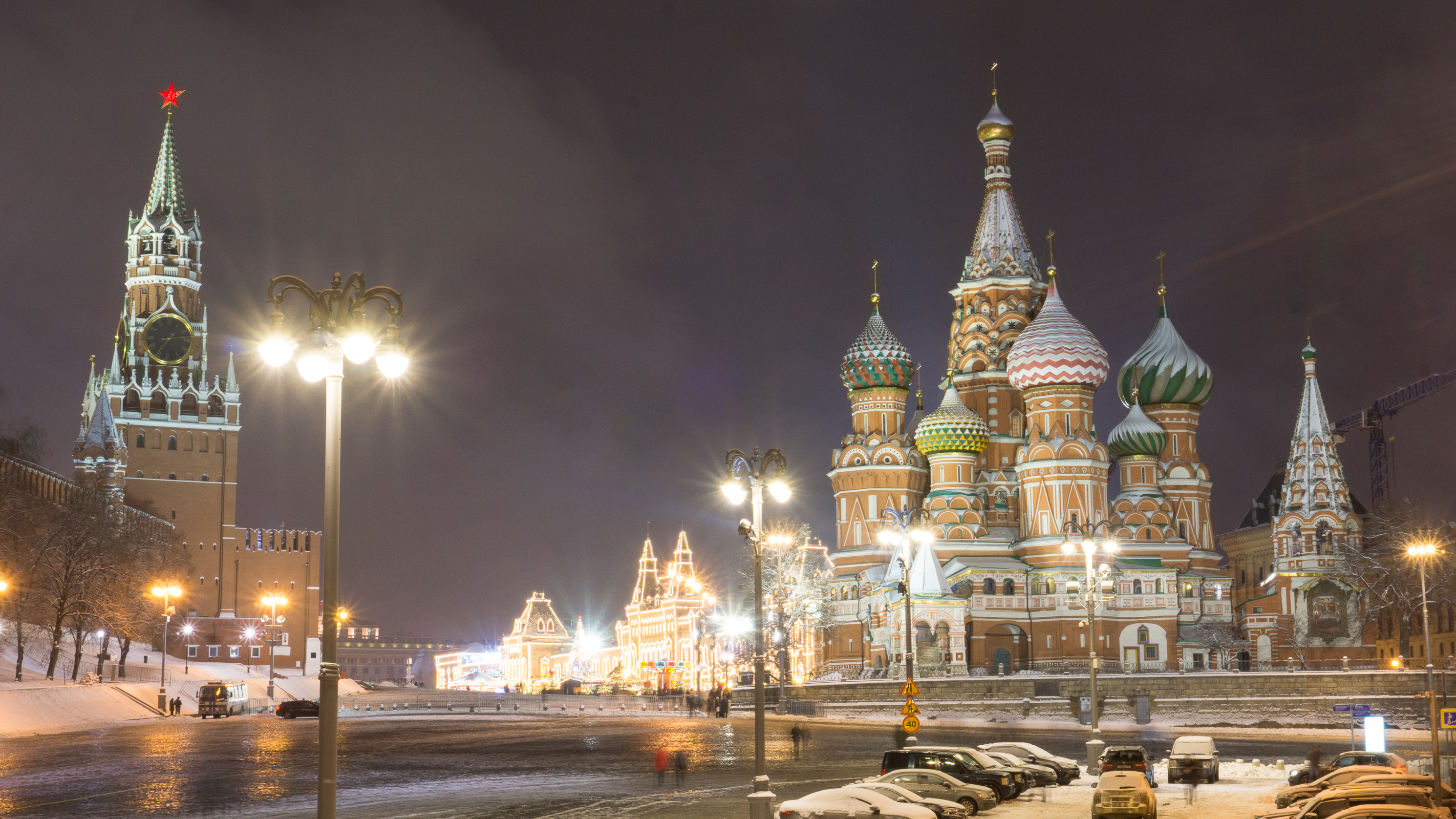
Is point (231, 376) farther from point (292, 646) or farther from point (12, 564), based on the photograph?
point (12, 564)

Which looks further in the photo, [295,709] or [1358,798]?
[295,709]

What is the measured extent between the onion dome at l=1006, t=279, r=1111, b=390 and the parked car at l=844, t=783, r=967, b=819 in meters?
51.6

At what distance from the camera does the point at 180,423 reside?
113m

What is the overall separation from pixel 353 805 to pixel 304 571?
97128 mm

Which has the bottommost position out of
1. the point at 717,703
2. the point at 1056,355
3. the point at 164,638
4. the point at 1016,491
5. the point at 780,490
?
the point at 717,703

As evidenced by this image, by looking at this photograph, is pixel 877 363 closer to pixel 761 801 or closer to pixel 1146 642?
pixel 1146 642

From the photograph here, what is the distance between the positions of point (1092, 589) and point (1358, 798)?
1789cm

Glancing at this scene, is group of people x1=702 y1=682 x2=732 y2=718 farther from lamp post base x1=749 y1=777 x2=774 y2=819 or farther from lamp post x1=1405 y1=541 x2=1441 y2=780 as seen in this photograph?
lamp post base x1=749 y1=777 x2=774 y2=819

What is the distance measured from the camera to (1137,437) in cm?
7581

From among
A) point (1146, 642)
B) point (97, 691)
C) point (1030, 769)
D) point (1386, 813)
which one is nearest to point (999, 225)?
point (1146, 642)

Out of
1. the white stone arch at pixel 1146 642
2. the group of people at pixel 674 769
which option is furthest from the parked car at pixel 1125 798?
the white stone arch at pixel 1146 642

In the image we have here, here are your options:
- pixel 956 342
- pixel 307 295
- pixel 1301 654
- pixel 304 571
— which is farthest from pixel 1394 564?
pixel 304 571

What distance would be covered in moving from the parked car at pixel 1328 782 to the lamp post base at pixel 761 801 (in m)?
8.36

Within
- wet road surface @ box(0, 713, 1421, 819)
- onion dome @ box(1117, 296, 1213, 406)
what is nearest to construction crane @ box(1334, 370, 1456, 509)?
onion dome @ box(1117, 296, 1213, 406)
